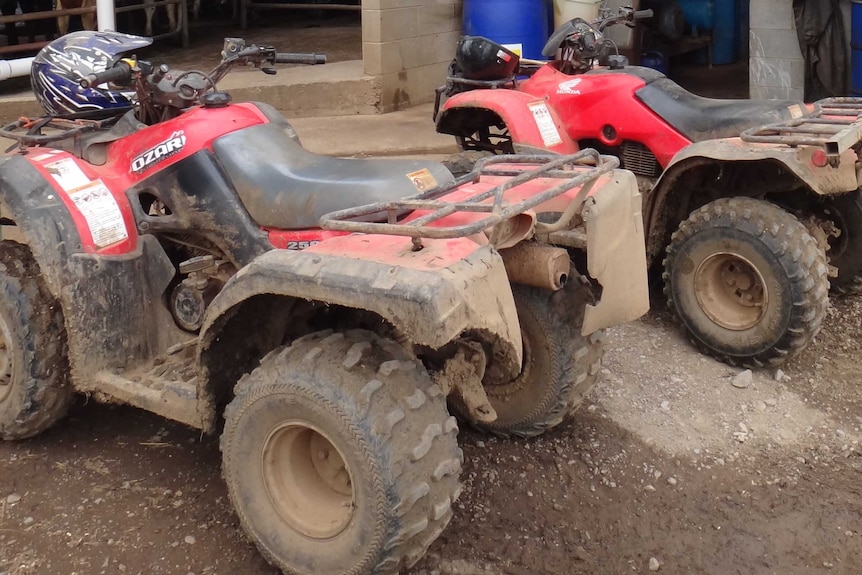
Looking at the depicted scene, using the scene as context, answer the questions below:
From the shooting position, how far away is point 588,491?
328cm

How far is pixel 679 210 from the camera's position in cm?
449

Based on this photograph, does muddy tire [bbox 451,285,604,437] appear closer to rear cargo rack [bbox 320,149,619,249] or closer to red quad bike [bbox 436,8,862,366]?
rear cargo rack [bbox 320,149,619,249]

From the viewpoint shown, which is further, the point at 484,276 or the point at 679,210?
the point at 679,210

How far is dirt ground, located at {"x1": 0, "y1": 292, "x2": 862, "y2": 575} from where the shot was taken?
9.52 ft

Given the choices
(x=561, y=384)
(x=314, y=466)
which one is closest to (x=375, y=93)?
(x=561, y=384)

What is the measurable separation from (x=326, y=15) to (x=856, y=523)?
1122cm

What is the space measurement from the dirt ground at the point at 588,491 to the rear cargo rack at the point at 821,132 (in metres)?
1.05

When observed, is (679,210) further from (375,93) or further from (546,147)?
(375,93)

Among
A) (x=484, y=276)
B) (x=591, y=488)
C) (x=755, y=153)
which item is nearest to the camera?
(x=484, y=276)

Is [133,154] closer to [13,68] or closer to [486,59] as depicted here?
[486,59]

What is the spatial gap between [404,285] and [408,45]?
259 inches

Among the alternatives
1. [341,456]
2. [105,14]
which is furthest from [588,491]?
[105,14]

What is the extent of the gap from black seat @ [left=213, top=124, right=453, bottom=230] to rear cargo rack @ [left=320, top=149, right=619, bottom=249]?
0.14m

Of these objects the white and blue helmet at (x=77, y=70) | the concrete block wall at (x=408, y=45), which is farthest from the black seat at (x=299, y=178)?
the concrete block wall at (x=408, y=45)
